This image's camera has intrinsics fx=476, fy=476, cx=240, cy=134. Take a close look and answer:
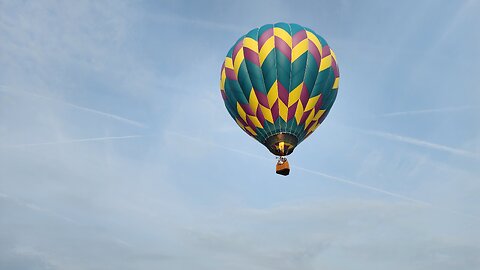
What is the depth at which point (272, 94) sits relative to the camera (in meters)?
32.0

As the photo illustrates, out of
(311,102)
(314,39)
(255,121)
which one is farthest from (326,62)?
(255,121)

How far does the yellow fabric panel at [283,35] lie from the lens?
107 feet

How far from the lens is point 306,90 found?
106 feet

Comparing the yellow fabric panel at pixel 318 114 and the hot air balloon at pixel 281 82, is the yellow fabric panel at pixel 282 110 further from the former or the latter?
the yellow fabric panel at pixel 318 114

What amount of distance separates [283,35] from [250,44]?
237 cm

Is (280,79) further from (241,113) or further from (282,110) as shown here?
(241,113)

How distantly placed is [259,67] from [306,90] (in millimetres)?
3550

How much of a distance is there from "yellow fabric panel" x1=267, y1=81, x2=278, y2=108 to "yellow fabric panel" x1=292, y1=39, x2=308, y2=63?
7.31 feet

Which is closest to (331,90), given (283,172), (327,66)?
(327,66)

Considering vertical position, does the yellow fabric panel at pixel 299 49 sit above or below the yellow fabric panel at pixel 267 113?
above

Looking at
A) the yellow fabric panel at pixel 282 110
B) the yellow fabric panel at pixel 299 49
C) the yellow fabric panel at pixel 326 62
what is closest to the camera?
the yellow fabric panel at pixel 282 110

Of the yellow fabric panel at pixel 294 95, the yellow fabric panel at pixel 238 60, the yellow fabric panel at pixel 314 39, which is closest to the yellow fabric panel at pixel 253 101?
the yellow fabric panel at pixel 238 60

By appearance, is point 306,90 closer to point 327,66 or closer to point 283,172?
point 327,66

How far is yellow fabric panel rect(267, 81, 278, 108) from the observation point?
32.0m
